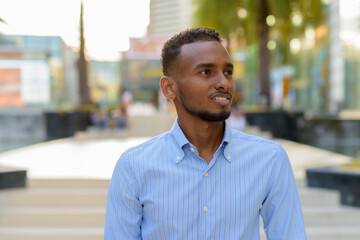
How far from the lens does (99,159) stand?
10461mm

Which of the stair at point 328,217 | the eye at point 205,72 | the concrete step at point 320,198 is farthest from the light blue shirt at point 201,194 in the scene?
the concrete step at point 320,198

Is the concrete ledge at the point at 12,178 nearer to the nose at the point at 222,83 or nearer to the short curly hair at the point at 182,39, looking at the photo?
the short curly hair at the point at 182,39

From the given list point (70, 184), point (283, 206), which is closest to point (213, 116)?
point (283, 206)

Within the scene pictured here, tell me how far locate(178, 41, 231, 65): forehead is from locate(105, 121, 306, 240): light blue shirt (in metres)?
0.25

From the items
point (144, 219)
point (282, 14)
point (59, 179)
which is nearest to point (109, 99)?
point (282, 14)

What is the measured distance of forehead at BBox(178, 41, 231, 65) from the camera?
149 cm

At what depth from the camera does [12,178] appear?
688cm

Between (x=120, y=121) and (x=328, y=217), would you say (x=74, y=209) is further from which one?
(x=120, y=121)

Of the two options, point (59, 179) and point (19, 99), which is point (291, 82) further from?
point (59, 179)

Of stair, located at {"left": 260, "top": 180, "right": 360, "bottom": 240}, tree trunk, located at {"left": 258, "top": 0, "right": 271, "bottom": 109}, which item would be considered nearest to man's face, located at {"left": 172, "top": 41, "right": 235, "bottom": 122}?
stair, located at {"left": 260, "top": 180, "right": 360, "bottom": 240}

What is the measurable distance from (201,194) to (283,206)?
0.27 metres

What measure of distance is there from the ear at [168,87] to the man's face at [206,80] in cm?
6

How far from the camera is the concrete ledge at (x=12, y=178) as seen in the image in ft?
22.3

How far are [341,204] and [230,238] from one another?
518 cm
